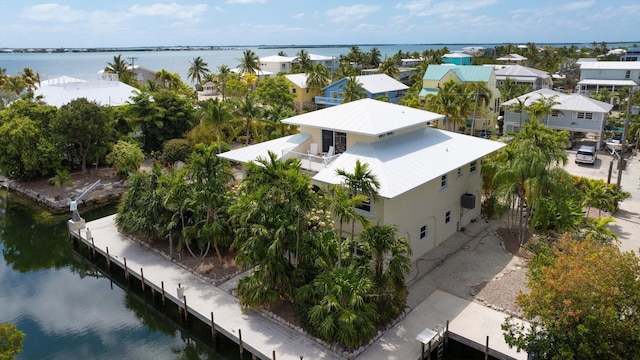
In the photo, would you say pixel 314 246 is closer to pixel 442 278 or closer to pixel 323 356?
pixel 323 356

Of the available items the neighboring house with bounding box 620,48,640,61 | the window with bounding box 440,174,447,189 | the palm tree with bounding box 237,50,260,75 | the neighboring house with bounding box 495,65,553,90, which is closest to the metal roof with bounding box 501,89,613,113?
the neighboring house with bounding box 495,65,553,90

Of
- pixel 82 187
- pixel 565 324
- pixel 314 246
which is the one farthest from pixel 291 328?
pixel 82 187

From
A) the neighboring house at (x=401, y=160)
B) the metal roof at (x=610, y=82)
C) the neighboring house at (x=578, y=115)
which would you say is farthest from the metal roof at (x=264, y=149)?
the metal roof at (x=610, y=82)

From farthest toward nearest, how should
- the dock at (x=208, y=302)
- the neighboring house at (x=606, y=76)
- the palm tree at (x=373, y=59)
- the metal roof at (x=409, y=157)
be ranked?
the palm tree at (x=373, y=59), the neighboring house at (x=606, y=76), the metal roof at (x=409, y=157), the dock at (x=208, y=302)

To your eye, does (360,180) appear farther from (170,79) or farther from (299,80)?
(170,79)

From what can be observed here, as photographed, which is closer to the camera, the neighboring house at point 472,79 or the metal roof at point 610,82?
the neighboring house at point 472,79

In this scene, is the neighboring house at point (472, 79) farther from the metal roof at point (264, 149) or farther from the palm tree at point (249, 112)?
the metal roof at point (264, 149)

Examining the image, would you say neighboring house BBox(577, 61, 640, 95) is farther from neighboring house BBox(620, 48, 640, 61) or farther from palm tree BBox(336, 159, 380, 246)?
palm tree BBox(336, 159, 380, 246)

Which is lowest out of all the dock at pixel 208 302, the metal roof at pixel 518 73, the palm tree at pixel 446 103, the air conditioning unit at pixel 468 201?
the dock at pixel 208 302
